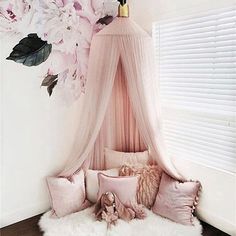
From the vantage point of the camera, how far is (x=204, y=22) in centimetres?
220

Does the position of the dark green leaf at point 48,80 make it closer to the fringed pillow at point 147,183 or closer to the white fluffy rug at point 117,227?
the fringed pillow at point 147,183

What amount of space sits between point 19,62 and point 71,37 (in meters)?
0.54

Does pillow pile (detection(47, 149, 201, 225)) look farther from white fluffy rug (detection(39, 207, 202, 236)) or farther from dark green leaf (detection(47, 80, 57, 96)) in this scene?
dark green leaf (detection(47, 80, 57, 96))

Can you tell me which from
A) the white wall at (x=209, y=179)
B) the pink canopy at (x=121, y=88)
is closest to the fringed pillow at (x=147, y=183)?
the pink canopy at (x=121, y=88)

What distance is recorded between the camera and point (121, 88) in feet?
8.74

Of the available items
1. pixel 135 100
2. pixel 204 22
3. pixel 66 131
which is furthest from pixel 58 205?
pixel 204 22

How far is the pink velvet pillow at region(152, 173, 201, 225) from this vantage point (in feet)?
7.39

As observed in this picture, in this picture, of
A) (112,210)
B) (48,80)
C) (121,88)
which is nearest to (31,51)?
(48,80)

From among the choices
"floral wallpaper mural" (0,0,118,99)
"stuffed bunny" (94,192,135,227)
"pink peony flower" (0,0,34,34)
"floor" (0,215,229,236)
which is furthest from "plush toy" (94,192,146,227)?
"pink peony flower" (0,0,34,34)

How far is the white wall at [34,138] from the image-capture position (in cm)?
226

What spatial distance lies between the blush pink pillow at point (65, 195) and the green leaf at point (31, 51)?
1064 mm

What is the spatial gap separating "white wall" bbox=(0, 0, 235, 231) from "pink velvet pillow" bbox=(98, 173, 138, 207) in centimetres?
49

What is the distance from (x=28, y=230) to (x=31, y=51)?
4.99 feet

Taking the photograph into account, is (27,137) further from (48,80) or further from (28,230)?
(28,230)
